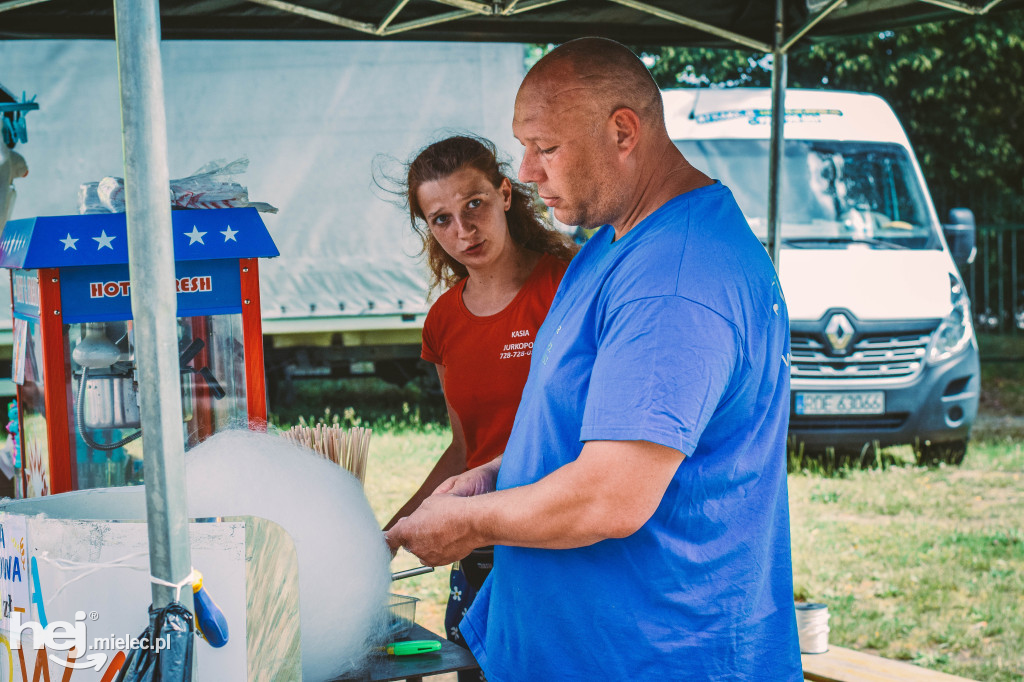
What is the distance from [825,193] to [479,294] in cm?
450

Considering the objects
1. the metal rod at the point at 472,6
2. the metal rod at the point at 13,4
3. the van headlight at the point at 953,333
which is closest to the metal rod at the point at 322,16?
the metal rod at the point at 472,6

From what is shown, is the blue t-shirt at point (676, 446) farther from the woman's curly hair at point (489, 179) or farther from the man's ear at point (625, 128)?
the woman's curly hair at point (489, 179)

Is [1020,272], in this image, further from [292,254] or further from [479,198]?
[479,198]

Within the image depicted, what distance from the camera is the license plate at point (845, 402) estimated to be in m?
5.65

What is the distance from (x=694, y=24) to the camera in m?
2.75

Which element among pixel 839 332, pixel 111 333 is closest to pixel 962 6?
pixel 111 333

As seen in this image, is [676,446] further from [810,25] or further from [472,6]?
[810,25]

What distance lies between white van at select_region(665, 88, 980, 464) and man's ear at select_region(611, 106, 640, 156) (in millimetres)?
4296

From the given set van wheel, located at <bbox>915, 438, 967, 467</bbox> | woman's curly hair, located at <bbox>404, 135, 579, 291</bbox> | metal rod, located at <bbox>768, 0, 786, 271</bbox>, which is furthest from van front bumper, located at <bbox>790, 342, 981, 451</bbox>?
woman's curly hair, located at <bbox>404, 135, 579, 291</bbox>

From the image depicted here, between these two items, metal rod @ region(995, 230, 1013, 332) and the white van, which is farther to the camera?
metal rod @ region(995, 230, 1013, 332)

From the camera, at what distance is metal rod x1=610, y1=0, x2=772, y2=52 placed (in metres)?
2.60

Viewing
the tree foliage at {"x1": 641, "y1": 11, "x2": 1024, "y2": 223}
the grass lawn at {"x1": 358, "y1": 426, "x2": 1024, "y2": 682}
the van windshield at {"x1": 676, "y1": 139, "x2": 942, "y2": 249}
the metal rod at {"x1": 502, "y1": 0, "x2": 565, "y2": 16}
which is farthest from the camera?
the tree foliage at {"x1": 641, "y1": 11, "x2": 1024, "y2": 223}

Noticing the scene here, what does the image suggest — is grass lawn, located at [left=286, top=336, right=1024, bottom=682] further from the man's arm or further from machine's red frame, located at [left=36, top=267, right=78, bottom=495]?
the man's arm

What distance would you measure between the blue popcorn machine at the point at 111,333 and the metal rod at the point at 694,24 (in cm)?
130
